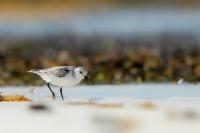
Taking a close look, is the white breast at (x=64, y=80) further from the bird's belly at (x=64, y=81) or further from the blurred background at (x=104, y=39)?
the blurred background at (x=104, y=39)

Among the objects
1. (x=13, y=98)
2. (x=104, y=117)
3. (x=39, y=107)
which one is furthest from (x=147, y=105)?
(x=13, y=98)

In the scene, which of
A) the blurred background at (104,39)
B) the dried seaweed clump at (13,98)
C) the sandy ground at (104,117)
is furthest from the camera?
the blurred background at (104,39)


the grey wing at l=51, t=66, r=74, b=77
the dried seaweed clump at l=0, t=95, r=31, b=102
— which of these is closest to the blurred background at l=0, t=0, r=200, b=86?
the grey wing at l=51, t=66, r=74, b=77

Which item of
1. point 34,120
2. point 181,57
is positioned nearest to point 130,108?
point 34,120

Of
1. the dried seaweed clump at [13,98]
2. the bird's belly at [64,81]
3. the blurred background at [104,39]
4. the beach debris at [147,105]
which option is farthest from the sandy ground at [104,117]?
the blurred background at [104,39]

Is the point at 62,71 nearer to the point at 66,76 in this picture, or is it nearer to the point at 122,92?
the point at 66,76

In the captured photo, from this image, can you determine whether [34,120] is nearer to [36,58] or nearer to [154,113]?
[154,113]
